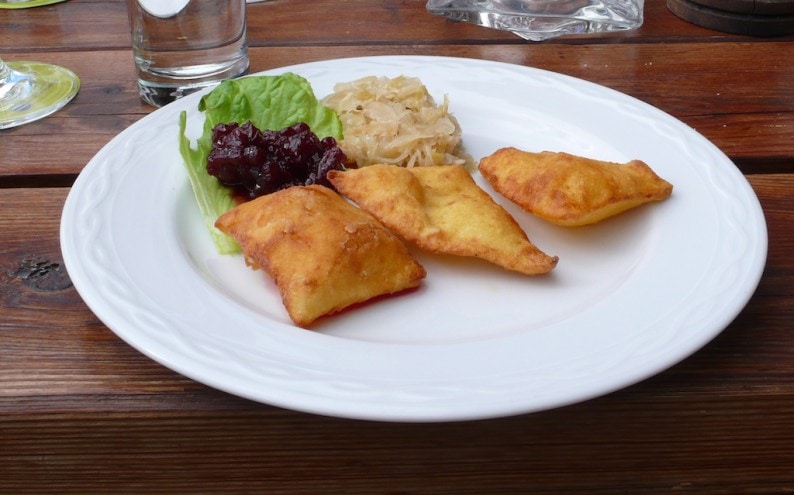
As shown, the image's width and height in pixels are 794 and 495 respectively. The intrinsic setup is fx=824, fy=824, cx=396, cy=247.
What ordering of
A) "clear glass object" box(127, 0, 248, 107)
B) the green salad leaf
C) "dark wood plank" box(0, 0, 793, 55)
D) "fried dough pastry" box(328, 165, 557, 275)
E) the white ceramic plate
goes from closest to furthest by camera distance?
the white ceramic plate < "fried dough pastry" box(328, 165, 557, 275) < the green salad leaf < "clear glass object" box(127, 0, 248, 107) < "dark wood plank" box(0, 0, 793, 55)

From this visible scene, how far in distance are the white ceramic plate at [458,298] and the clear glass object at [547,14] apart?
30.7 inches

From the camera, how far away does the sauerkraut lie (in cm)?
185

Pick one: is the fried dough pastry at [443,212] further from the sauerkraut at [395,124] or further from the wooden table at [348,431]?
the wooden table at [348,431]

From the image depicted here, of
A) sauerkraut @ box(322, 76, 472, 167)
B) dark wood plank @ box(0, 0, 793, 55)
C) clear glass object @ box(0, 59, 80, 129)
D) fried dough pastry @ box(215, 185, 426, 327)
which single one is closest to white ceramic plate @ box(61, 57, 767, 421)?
fried dough pastry @ box(215, 185, 426, 327)

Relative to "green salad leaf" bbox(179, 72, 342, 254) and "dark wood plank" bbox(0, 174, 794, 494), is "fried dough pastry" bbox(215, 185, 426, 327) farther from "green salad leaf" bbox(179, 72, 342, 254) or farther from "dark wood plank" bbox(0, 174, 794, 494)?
"green salad leaf" bbox(179, 72, 342, 254)

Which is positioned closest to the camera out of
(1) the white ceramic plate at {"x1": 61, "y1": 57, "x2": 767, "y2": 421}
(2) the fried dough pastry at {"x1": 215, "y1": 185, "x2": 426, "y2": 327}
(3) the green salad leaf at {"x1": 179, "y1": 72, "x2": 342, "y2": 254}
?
(1) the white ceramic plate at {"x1": 61, "y1": 57, "x2": 767, "y2": 421}

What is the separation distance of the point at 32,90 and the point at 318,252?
3.90 ft

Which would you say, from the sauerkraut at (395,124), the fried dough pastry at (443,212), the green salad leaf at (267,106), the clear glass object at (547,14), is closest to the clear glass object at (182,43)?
the green salad leaf at (267,106)

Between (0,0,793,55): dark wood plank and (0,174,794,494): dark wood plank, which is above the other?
(0,0,793,55): dark wood plank

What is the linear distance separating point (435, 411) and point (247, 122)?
37.2 inches

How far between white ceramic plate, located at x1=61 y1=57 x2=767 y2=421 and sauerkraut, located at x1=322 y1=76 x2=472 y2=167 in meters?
0.16

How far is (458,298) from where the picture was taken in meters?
1.37

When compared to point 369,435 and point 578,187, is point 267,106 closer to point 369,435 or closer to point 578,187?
point 578,187

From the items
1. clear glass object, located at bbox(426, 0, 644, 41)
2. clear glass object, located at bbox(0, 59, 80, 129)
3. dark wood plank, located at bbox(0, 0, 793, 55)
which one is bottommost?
clear glass object, located at bbox(0, 59, 80, 129)
